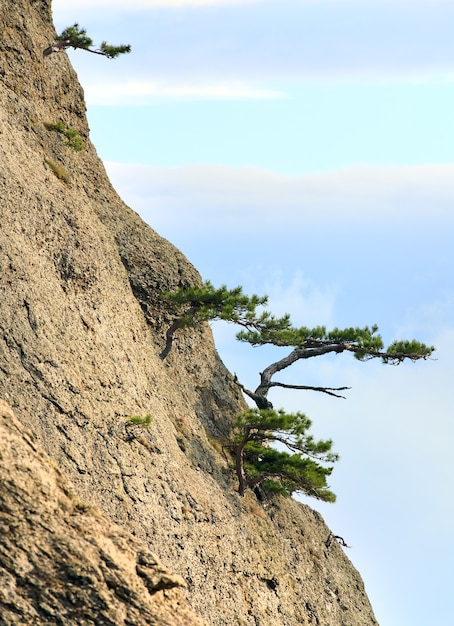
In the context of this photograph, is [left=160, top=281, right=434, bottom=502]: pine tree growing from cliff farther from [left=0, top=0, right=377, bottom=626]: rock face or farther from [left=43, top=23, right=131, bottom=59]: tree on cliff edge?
[left=43, top=23, right=131, bottom=59]: tree on cliff edge

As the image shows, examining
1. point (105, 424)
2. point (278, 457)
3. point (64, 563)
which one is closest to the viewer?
point (64, 563)

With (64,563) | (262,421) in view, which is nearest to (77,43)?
(262,421)

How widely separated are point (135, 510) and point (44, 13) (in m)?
20.2

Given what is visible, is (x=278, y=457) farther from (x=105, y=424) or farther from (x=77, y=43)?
(x=77, y=43)

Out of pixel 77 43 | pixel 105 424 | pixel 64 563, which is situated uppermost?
pixel 77 43

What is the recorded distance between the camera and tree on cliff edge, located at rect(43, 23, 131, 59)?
115 ft

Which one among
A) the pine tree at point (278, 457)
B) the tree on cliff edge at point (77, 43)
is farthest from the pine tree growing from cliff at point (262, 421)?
the tree on cliff edge at point (77, 43)

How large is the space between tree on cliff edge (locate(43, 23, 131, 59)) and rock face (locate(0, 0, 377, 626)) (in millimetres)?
615

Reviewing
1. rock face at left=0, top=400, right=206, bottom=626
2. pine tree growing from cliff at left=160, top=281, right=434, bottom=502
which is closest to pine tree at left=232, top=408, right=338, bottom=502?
pine tree growing from cliff at left=160, top=281, right=434, bottom=502

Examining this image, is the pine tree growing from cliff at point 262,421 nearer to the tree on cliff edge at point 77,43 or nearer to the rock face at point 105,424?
the rock face at point 105,424

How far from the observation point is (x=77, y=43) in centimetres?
3534

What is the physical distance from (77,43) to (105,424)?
55.1 feet

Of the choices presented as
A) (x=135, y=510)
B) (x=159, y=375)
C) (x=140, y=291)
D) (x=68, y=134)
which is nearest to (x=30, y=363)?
(x=135, y=510)

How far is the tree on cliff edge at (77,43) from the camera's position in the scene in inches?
1375
